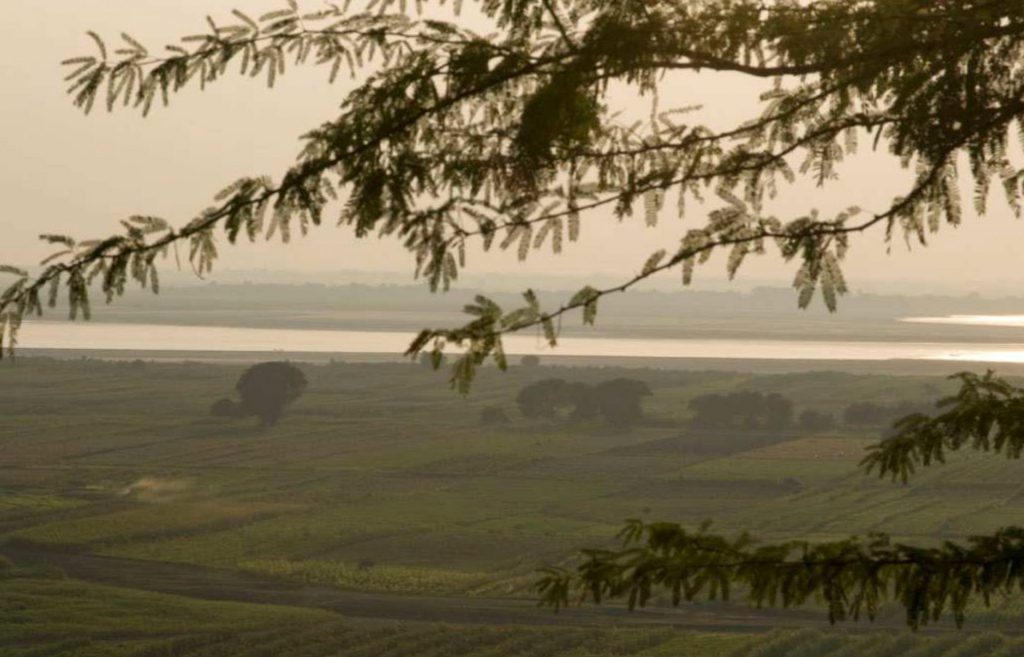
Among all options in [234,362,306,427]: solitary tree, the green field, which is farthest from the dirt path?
[234,362,306,427]: solitary tree

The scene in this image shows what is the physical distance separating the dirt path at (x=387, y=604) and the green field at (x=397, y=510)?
0.95 feet

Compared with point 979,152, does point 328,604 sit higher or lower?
lower

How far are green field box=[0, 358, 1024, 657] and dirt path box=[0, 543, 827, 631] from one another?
29cm

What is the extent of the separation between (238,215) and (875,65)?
4.03 meters

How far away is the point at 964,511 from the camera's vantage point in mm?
80750

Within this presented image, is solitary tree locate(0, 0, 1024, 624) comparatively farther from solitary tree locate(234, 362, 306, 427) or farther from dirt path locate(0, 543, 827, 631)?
solitary tree locate(234, 362, 306, 427)

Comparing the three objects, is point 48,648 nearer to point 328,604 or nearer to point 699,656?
point 328,604

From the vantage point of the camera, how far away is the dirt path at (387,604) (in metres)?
60.2

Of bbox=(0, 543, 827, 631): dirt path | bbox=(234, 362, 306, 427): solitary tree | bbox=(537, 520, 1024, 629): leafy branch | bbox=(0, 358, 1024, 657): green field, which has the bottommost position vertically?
bbox=(0, 543, 827, 631): dirt path

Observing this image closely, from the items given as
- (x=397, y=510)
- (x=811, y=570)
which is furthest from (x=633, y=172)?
(x=397, y=510)

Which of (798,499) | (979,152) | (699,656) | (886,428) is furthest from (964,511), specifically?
(979,152)

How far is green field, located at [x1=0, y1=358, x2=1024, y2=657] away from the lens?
5616cm

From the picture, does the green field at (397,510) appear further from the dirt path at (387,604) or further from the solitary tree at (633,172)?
the solitary tree at (633,172)

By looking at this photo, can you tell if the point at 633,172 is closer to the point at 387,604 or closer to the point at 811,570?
the point at 811,570
